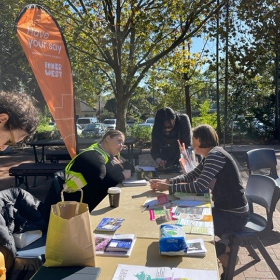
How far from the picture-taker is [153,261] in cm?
186

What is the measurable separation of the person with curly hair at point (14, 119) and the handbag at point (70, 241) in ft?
1.70

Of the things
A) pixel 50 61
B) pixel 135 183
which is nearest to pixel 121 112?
pixel 50 61

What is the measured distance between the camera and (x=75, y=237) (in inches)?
65.7

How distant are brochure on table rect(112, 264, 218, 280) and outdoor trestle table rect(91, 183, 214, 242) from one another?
0.41m

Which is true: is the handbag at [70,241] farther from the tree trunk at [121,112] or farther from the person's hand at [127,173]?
the tree trunk at [121,112]

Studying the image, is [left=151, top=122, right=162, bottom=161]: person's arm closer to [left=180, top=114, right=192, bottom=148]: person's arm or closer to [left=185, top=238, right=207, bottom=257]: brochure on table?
[left=180, top=114, right=192, bottom=148]: person's arm

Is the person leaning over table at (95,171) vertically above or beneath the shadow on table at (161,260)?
above

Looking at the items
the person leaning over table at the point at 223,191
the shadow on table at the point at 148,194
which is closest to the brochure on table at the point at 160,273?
the person leaning over table at the point at 223,191

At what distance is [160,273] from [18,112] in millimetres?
1182

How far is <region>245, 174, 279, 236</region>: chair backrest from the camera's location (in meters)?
3.08

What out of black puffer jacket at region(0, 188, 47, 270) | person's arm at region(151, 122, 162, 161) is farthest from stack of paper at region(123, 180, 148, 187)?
person's arm at region(151, 122, 162, 161)

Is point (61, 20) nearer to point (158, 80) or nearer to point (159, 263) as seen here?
point (158, 80)

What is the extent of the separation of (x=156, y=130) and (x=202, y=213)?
2.67 metres

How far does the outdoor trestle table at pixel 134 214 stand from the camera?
2275mm
